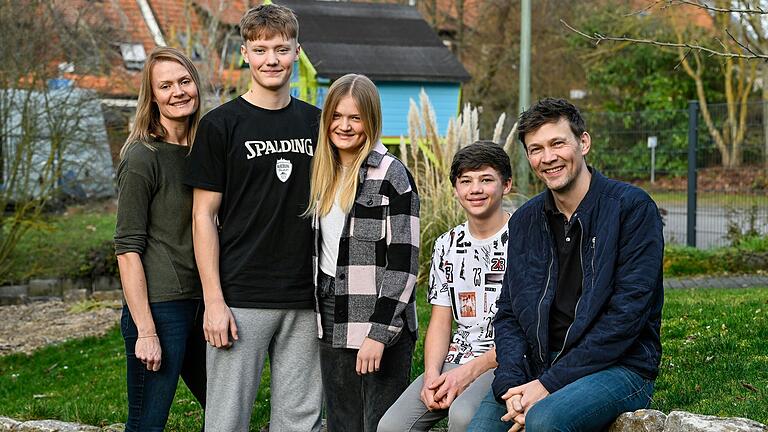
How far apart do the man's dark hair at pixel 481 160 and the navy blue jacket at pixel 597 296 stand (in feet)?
1.48

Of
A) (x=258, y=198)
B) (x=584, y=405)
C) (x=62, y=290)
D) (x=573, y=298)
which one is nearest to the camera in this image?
(x=584, y=405)

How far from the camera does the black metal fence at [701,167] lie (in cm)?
1218

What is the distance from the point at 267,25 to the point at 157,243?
0.95 metres

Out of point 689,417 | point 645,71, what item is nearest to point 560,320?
point 689,417

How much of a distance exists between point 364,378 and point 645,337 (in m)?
1.07

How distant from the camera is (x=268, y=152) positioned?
389cm

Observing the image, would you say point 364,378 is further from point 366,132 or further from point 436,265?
point 366,132

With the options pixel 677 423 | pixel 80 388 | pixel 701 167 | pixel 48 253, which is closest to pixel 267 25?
pixel 677 423

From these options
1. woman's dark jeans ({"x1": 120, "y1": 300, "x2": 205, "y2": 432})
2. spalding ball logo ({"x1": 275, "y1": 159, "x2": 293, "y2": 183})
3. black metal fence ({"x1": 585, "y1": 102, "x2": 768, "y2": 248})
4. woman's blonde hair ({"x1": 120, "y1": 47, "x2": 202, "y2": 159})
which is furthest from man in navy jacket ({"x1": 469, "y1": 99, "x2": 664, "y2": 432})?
black metal fence ({"x1": 585, "y1": 102, "x2": 768, "y2": 248})

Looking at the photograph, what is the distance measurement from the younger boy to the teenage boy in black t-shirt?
51 centimetres

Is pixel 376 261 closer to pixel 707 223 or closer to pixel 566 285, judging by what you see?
pixel 566 285

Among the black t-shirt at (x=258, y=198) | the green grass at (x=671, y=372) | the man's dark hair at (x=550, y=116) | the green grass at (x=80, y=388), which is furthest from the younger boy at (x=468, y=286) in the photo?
the green grass at (x=80, y=388)

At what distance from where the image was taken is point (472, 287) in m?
4.11

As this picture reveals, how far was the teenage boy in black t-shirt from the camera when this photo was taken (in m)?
3.88
